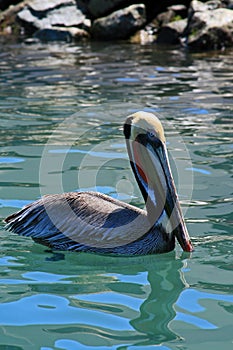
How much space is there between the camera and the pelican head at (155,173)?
16.1 feet

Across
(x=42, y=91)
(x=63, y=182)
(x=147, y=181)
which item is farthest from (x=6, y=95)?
(x=147, y=181)

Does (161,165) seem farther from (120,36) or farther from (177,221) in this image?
(120,36)

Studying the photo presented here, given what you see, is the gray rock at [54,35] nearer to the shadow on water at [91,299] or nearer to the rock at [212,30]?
the rock at [212,30]

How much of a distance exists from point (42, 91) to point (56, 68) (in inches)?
102

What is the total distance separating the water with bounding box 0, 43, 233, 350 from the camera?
4.07 m

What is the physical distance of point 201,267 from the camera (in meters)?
4.98

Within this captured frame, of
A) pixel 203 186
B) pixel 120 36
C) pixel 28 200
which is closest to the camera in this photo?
pixel 28 200

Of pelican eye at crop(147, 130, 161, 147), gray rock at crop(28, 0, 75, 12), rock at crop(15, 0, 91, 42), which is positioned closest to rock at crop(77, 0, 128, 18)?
rock at crop(15, 0, 91, 42)

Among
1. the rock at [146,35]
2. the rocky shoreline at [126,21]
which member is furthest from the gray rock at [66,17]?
the rock at [146,35]

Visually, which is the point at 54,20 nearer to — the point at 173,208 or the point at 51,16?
the point at 51,16

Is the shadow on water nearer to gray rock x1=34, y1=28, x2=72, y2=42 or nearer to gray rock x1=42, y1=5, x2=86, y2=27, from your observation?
gray rock x1=34, y1=28, x2=72, y2=42

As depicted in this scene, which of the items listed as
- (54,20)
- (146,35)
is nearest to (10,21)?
(54,20)

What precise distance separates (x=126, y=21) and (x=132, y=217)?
1484 centimetres

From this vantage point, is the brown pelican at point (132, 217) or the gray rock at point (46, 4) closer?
the brown pelican at point (132, 217)
